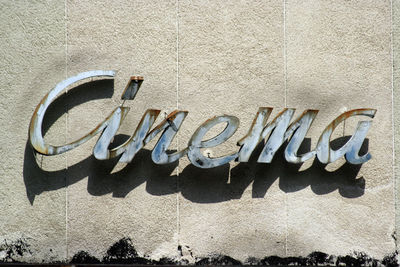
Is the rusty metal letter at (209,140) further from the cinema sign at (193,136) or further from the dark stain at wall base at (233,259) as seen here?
the dark stain at wall base at (233,259)

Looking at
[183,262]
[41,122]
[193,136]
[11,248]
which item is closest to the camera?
[41,122]

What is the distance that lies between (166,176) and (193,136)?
71 centimetres

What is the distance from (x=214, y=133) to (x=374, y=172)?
7.56 ft

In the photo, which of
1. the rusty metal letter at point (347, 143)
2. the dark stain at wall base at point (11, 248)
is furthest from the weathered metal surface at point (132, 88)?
the rusty metal letter at point (347, 143)

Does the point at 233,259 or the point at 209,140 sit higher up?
the point at 209,140

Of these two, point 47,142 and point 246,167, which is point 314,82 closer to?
point 246,167

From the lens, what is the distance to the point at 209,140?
20.7 ft

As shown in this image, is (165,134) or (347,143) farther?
(347,143)

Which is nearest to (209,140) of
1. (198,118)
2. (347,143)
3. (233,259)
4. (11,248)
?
(198,118)

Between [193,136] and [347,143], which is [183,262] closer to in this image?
[193,136]

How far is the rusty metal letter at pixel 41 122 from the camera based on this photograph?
6188mm

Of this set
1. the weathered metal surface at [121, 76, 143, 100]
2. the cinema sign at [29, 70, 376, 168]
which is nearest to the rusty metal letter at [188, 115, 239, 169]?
the cinema sign at [29, 70, 376, 168]

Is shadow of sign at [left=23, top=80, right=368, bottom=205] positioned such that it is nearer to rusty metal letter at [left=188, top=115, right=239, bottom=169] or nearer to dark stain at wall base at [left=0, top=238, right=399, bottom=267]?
rusty metal letter at [left=188, top=115, right=239, bottom=169]

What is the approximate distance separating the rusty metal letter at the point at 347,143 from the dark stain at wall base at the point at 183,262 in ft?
4.38
